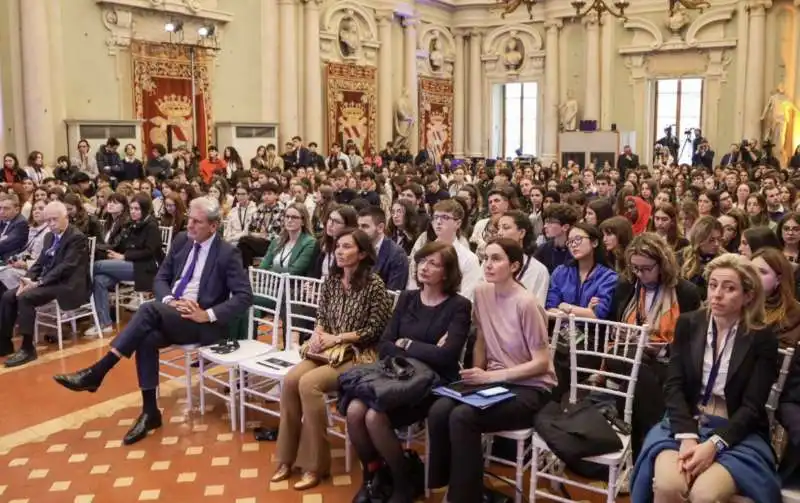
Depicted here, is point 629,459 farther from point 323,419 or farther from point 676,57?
point 676,57

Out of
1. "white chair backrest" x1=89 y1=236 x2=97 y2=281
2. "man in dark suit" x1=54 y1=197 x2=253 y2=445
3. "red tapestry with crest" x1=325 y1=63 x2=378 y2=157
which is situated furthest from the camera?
"red tapestry with crest" x1=325 y1=63 x2=378 y2=157

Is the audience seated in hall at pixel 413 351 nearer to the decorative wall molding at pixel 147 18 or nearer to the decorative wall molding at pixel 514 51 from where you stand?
the decorative wall molding at pixel 147 18

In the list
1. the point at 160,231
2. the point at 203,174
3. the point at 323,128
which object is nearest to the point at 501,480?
the point at 160,231

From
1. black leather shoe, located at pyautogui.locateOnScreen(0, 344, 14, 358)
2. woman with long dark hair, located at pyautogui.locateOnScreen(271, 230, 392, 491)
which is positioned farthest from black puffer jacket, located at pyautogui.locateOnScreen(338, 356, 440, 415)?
black leather shoe, located at pyautogui.locateOnScreen(0, 344, 14, 358)

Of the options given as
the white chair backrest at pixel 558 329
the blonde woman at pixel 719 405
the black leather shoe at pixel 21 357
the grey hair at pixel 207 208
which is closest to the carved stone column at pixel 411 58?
the black leather shoe at pixel 21 357

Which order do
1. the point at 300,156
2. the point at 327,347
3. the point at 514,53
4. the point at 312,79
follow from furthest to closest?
the point at 514,53 < the point at 312,79 < the point at 300,156 < the point at 327,347

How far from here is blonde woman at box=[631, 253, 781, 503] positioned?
9.57 feet

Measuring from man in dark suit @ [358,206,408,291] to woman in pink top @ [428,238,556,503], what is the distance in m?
1.21

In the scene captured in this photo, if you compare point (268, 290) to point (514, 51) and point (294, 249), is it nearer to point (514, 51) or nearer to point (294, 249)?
point (294, 249)

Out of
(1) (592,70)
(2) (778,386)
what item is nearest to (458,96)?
(1) (592,70)

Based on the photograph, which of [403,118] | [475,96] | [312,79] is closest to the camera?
[312,79]

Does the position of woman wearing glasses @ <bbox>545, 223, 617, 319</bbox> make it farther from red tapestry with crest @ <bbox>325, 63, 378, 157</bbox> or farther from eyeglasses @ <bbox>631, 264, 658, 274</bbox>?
red tapestry with crest @ <bbox>325, 63, 378, 157</bbox>

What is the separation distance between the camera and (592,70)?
66.0 ft

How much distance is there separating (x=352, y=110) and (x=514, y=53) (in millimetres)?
5751
